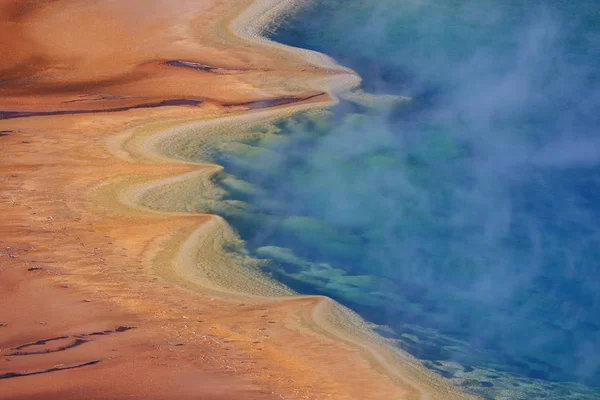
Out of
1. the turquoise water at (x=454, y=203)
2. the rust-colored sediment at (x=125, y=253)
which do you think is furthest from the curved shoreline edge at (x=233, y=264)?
the turquoise water at (x=454, y=203)

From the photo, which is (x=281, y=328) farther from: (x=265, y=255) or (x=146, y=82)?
(x=146, y=82)

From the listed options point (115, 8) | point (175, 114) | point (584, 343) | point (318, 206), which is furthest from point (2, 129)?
point (584, 343)

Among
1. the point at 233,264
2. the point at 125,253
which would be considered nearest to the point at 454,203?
the point at 233,264

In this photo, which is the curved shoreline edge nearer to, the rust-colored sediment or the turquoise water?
the rust-colored sediment

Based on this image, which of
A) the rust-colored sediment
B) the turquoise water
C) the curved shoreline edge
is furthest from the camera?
the turquoise water

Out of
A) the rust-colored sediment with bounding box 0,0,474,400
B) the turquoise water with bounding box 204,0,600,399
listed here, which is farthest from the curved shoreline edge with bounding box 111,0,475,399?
the turquoise water with bounding box 204,0,600,399
